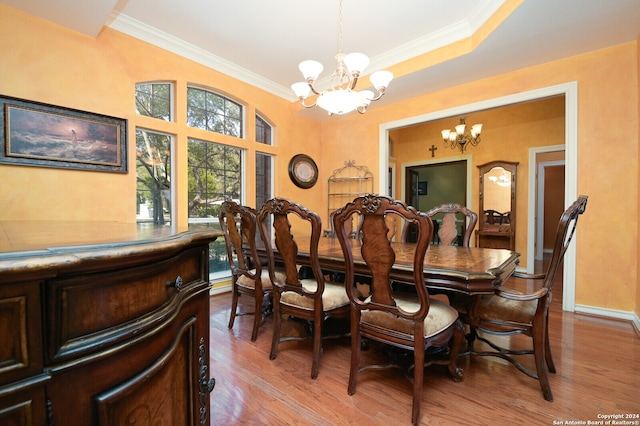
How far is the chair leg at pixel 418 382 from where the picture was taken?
1348mm

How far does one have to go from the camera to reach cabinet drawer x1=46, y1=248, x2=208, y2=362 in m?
0.47

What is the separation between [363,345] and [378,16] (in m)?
3.00

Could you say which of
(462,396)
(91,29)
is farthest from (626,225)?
(91,29)

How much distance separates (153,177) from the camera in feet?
9.96

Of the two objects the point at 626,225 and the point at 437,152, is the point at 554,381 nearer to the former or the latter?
the point at 626,225

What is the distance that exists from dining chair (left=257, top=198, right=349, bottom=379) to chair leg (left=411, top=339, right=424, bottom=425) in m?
0.59

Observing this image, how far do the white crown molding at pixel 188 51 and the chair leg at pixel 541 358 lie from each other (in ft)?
13.1

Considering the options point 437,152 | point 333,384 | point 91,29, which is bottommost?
point 333,384

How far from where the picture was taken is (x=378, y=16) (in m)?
2.65

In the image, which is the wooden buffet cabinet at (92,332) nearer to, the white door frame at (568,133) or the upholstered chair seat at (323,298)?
the upholstered chair seat at (323,298)

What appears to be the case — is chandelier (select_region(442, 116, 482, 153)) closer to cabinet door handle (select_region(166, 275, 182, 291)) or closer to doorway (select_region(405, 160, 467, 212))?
doorway (select_region(405, 160, 467, 212))

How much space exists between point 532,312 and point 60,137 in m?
3.73

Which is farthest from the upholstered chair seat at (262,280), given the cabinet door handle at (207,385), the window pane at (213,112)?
the window pane at (213,112)

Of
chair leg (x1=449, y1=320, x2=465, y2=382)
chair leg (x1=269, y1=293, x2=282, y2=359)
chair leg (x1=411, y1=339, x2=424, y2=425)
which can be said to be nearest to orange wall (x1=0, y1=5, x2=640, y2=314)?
chair leg (x1=269, y1=293, x2=282, y2=359)
